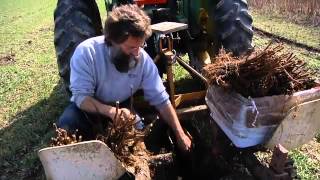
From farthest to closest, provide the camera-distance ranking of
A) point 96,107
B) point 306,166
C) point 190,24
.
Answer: point 190,24
point 306,166
point 96,107

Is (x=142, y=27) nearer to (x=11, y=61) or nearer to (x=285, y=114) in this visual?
(x=285, y=114)

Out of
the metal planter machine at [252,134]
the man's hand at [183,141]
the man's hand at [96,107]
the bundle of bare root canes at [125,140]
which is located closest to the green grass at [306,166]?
the metal planter machine at [252,134]

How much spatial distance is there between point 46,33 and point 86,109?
310 inches

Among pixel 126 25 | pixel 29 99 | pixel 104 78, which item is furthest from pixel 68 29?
pixel 29 99

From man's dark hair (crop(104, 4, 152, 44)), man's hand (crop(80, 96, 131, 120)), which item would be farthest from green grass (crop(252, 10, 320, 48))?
man's hand (crop(80, 96, 131, 120))

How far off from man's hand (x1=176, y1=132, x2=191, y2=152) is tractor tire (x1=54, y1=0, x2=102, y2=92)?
1.40 metres

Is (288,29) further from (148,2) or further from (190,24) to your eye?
(148,2)

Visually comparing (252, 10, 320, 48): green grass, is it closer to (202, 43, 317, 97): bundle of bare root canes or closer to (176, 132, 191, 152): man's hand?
(176, 132, 191, 152): man's hand

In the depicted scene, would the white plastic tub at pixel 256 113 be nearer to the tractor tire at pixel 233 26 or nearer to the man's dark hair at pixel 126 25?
the man's dark hair at pixel 126 25

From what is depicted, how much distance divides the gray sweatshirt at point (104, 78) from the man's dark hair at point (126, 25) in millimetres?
223

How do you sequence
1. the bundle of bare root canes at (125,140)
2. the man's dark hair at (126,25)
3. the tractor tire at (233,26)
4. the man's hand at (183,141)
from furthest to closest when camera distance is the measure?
the tractor tire at (233,26) < the man's hand at (183,141) < the man's dark hair at (126,25) < the bundle of bare root canes at (125,140)

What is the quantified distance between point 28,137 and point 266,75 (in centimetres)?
297

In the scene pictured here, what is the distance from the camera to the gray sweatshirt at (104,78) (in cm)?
333

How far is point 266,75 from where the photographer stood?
2840 millimetres
